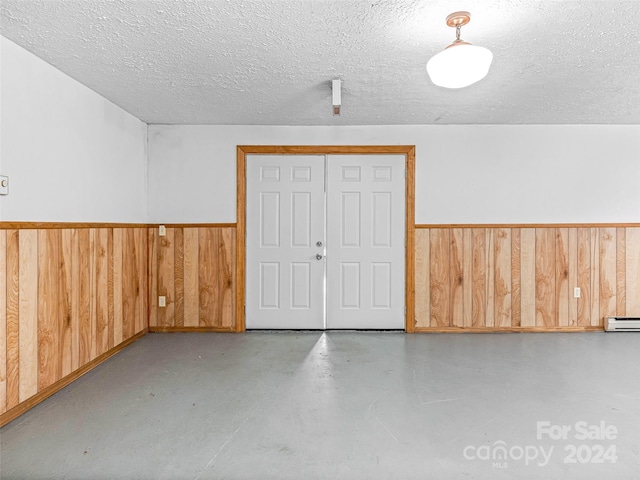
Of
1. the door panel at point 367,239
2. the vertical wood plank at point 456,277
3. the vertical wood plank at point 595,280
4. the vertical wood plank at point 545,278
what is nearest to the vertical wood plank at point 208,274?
the door panel at point 367,239

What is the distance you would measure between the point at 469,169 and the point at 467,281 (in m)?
1.21

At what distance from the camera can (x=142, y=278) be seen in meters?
3.71

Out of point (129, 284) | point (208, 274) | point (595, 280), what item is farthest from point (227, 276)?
point (595, 280)

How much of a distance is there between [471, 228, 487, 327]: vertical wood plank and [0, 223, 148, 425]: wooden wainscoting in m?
3.54

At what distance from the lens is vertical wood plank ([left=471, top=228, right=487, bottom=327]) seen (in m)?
3.81

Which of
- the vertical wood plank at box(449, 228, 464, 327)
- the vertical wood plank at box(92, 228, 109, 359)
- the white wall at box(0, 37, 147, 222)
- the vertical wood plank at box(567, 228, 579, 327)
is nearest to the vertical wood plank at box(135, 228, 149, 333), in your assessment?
the white wall at box(0, 37, 147, 222)

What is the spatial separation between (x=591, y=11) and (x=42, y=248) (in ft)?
11.4

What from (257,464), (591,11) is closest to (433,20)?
(591,11)

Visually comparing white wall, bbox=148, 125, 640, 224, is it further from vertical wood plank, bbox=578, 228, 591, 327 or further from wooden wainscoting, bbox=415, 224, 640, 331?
vertical wood plank, bbox=578, 228, 591, 327

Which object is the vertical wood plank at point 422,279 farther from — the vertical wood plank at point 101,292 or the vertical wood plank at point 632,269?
the vertical wood plank at point 101,292

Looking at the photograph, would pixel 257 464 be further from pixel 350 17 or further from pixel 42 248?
pixel 350 17

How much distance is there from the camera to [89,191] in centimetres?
287

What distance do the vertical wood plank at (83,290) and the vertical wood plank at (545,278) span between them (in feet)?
14.1

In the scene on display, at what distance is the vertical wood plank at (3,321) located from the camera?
2018 mm
